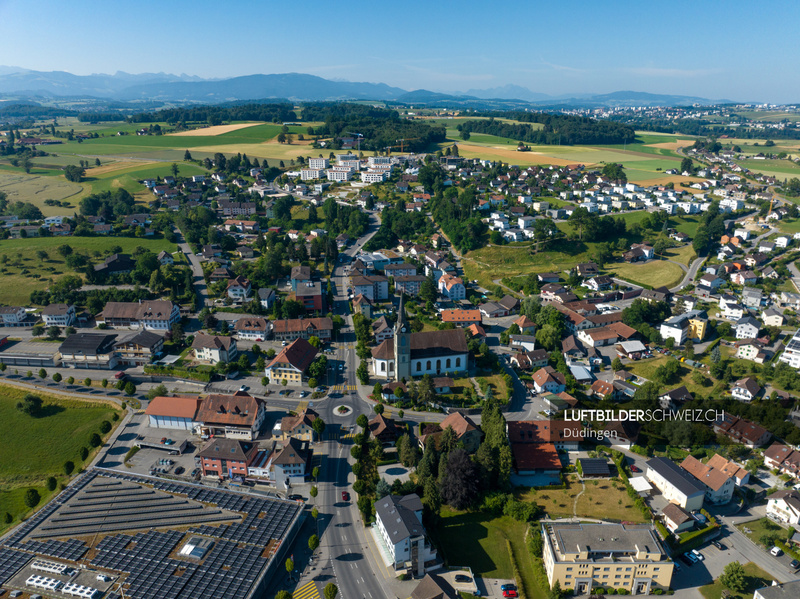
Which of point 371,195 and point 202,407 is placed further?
point 371,195

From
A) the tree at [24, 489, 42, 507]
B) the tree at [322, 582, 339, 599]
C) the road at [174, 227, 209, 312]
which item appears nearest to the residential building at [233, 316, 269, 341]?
the road at [174, 227, 209, 312]

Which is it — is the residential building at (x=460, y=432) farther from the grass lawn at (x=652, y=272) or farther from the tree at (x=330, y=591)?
the grass lawn at (x=652, y=272)

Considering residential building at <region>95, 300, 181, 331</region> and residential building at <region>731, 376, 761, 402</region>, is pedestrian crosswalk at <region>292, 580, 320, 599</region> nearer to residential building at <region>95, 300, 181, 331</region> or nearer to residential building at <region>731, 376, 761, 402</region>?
residential building at <region>95, 300, 181, 331</region>

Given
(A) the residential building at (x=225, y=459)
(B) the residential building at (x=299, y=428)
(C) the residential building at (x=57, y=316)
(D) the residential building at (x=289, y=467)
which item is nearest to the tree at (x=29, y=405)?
(C) the residential building at (x=57, y=316)

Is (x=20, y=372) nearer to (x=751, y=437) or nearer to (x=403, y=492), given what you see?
(x=403, y=492)

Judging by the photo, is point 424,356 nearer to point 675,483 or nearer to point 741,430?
point 675,483

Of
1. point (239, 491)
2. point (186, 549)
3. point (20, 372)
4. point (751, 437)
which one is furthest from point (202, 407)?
point (751, 437)

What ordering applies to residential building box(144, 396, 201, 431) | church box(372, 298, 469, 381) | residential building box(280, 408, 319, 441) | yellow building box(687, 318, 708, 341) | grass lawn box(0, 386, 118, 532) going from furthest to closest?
1. yellow building box(687, 318, 708, 341)
2. church box(372, 298, 469, 381)
3. residential building box(144, 396, 201, 431)
4. residential building box(280, 408, 319, 441)
5. grass lawn box(0, 386, 118, 532)
